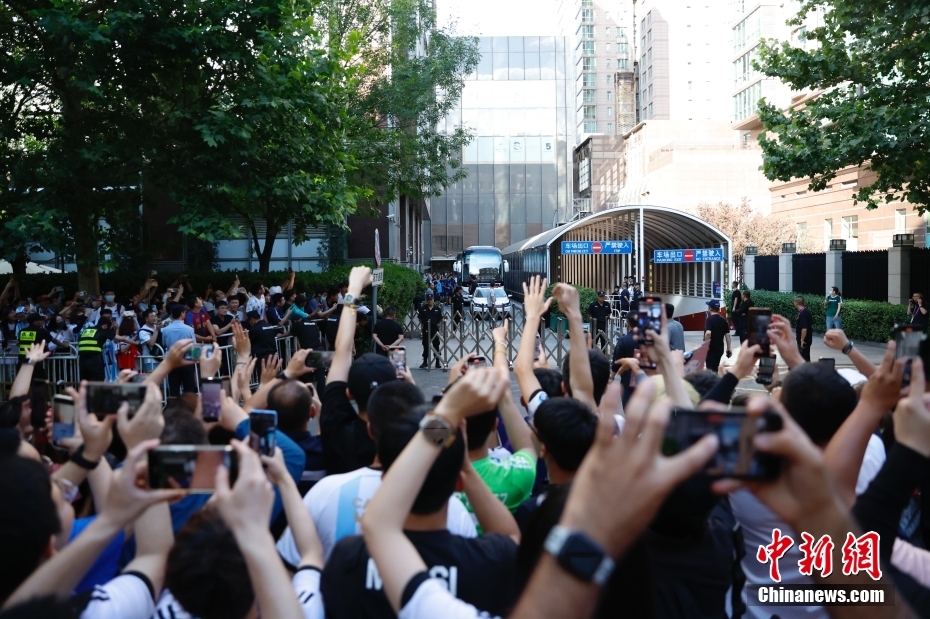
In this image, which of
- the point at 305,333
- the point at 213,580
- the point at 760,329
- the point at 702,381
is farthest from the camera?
the point at 305,333

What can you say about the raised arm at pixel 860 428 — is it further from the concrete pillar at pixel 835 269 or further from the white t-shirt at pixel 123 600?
the concrete pillar at pixel 835 269

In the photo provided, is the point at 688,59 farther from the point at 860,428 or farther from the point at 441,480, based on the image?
the point at 441,480

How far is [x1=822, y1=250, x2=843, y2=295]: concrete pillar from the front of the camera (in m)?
29.2

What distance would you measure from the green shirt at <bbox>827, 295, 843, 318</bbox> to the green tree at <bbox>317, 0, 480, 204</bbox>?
15.4 meters

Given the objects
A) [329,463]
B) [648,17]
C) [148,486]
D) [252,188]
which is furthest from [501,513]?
[648,17]

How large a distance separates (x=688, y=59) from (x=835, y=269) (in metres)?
69.5

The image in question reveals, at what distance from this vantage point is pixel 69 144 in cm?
1563

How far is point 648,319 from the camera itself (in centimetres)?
399

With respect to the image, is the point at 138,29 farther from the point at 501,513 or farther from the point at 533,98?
the point at 533,98

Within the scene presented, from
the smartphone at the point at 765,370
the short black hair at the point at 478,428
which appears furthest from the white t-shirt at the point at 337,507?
the smartphone at the point at 765,370

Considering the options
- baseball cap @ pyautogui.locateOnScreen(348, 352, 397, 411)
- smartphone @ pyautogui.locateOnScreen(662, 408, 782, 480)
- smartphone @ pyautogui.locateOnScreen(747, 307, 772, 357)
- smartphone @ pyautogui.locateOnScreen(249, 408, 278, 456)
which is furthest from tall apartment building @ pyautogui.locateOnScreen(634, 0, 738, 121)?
smartphone @ pyautogui.locateOnScreen(662, 408, 782, 480)

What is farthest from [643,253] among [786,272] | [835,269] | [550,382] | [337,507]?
[337,507]

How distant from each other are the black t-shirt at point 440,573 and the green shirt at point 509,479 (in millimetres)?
923

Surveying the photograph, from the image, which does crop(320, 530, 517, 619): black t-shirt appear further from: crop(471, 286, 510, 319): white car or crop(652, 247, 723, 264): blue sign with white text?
crop(471, 286, 510, 319): white car
